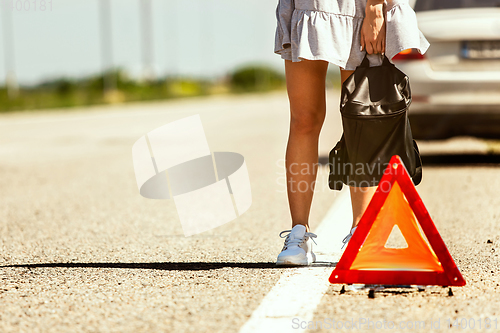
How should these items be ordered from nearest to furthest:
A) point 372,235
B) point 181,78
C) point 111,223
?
point 372,235
point 111,223
point 181,78

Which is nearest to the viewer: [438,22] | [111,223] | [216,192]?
[111,223]

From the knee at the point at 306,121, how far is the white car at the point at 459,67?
3140 millimetres

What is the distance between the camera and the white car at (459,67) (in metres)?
5.79

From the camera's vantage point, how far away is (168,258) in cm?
312

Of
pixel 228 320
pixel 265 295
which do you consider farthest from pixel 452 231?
pixel 228 320

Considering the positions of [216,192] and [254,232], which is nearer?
[254,232]

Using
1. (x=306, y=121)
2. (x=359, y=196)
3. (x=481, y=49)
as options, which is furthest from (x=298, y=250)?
(x=481, y=49)

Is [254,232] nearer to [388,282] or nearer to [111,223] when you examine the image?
[111,223]

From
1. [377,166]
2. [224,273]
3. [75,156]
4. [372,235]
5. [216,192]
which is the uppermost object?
[377,166]

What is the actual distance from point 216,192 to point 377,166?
258 cm

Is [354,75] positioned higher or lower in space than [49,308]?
higher

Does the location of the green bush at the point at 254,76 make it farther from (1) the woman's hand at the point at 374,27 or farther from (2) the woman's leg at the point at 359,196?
(1) the woman's hand at the point at 374,27

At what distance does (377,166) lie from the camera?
2.67 m

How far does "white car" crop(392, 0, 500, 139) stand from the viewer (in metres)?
5.79
